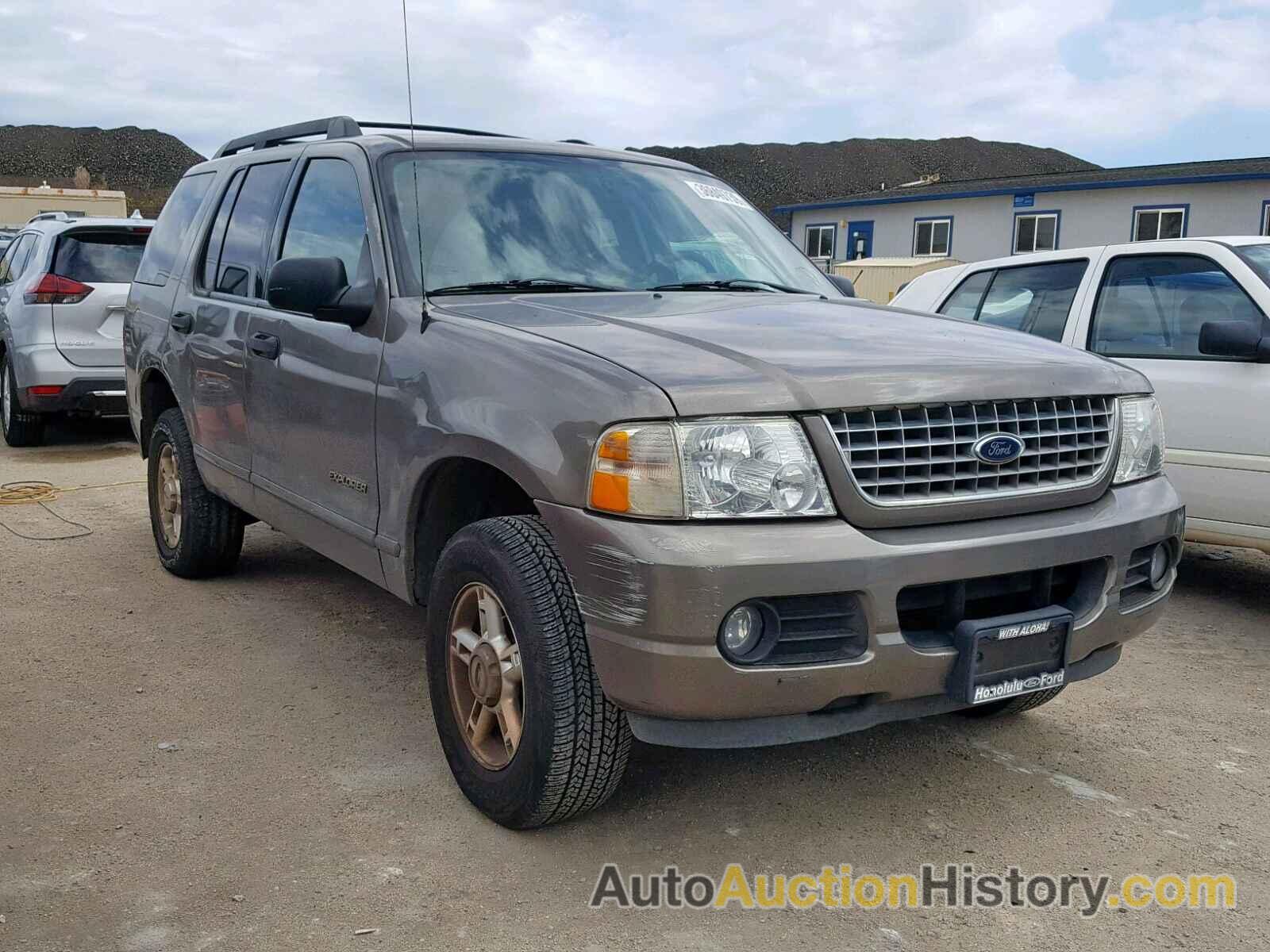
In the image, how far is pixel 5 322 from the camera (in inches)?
389

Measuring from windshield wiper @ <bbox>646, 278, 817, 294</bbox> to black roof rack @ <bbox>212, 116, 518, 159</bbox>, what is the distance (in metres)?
1.07

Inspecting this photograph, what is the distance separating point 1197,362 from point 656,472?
3.73 metres

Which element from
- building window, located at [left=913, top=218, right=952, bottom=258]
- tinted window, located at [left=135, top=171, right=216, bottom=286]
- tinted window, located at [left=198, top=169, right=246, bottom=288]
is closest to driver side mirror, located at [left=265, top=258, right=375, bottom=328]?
tinted window, located at [left=198, top=169, right=246, bottom=288]

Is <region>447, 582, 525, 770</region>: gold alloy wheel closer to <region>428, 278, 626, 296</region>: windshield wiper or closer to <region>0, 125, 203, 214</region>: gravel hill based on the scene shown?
<region>428, 278, 626, 296</region>: windshield wiper

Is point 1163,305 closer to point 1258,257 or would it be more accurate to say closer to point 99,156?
point 1258,257

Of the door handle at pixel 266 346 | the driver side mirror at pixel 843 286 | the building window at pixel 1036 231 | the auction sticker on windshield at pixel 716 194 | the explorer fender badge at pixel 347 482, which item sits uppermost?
the building window at pixel 1036 231

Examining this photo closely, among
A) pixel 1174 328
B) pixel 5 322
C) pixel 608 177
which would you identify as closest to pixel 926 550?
pixel 608 177

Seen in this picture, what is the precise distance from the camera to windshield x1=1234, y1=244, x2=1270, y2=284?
5.43 meters

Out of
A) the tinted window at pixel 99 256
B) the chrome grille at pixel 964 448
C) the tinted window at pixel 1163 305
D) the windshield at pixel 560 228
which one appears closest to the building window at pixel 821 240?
the tinted window at pixel 99 256

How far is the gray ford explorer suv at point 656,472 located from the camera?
2.69 meters

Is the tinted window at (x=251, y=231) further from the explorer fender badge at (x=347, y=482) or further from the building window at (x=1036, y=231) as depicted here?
the building window at (x=1036, y=231)

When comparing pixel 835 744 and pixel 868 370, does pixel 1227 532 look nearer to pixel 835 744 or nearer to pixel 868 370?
pixel 835 744

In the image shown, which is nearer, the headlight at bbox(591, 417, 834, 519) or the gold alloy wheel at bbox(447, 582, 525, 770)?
the headlight at bbox(591, 417, 834, 519)

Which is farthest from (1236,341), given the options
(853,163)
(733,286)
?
(853,163)
